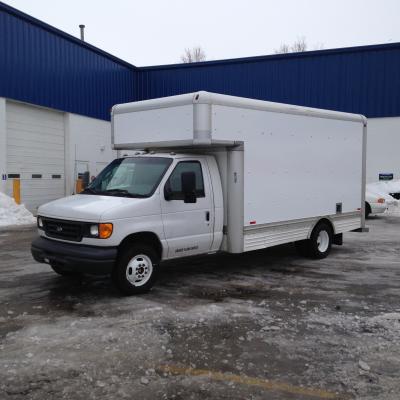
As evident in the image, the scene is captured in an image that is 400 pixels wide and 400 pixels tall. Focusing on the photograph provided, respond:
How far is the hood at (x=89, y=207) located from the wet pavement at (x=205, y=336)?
1202 millimetres

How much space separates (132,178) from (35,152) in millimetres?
14153

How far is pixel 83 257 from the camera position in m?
6.45

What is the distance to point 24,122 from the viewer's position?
19.6m

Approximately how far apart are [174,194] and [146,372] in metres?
3.30

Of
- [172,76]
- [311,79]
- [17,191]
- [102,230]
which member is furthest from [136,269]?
[172,76]

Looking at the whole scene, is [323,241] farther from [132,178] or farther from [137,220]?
[137,220]

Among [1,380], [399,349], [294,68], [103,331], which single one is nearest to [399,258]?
[399,349]

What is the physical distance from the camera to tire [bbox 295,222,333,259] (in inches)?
386

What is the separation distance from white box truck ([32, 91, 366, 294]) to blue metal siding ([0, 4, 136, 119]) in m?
11.8

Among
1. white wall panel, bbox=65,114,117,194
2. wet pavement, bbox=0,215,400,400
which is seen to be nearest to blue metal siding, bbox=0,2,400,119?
white wall panel, bbox=65,114,117,194

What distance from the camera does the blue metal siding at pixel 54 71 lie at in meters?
18.3

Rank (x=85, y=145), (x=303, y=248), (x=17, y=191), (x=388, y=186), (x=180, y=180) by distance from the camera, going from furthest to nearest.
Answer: (x=388, y=186), (x=85, y=145), (x=17, y=191), (x=303, y=248), (x=180, y=180)

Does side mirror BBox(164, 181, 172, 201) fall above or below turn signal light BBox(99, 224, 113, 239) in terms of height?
above

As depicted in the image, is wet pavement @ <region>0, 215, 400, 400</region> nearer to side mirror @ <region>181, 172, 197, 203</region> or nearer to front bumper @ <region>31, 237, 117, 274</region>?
front bumper @ <region>31, 237, 117, 274</region>
